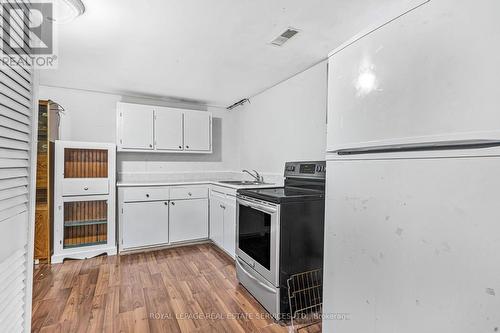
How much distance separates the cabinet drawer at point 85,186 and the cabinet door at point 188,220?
86cm

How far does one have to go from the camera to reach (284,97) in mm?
3107

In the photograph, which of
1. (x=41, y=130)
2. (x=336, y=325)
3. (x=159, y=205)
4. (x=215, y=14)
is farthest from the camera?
(x=159, y=205)

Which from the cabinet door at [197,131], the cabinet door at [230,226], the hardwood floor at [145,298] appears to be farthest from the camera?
the cabinet door at [197,131]

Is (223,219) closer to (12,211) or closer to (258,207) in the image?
(258,207)

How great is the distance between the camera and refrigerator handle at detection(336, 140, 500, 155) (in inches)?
27.6

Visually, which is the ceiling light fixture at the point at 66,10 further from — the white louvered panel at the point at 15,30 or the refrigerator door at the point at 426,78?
the refrigerator door at the point at 426,78

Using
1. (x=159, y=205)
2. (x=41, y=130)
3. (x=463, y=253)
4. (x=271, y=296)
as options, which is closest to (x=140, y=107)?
(x=41, y=130)

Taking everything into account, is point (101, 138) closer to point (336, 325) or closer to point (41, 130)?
point (41, 130)

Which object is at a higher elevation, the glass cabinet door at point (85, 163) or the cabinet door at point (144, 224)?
the glass cabinet door at point (85, 163)

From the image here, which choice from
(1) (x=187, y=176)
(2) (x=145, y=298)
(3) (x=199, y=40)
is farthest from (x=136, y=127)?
(2) (x=145, y=298)

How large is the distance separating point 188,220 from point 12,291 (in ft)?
8.86

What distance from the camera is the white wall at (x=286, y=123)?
2.55m

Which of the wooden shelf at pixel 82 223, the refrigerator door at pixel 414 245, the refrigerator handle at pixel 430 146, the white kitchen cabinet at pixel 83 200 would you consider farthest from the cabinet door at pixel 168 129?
the refrigerator handle at pixel 430 146

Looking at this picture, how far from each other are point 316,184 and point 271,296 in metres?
1.02
